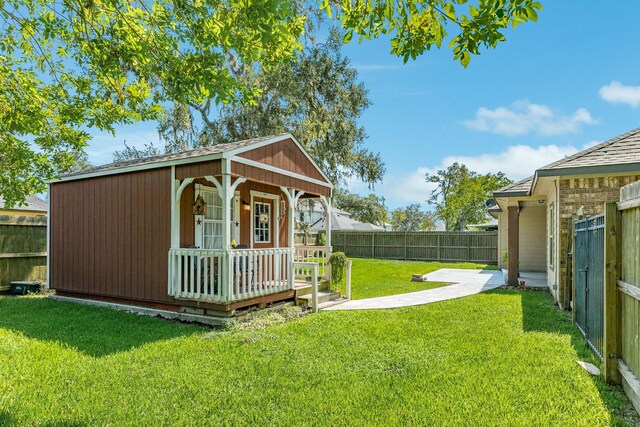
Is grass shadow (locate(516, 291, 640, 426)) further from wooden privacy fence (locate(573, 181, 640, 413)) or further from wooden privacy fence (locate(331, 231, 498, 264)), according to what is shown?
wooden privacy fence (locate(331, 231, 498, 264))

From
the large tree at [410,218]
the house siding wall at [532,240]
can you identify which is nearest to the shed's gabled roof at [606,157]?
the house siding wall at [532,240]

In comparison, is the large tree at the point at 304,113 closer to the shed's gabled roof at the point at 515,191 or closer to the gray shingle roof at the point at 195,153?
the shed's gabled roof at the point at 515,191

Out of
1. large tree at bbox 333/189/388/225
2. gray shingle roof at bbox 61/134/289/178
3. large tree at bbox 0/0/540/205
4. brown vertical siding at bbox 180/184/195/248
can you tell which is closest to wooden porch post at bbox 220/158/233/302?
gray shingle roof at bbox 61/134/289/178

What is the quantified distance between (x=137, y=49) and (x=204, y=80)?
130cm

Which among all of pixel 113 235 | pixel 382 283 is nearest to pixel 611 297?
pixel 113 235

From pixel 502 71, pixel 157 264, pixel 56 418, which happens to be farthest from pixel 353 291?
pixel 502 71

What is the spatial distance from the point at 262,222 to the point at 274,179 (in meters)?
2.30

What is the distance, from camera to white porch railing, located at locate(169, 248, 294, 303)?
20.7ft

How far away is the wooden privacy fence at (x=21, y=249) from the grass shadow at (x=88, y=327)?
2353 millimetres

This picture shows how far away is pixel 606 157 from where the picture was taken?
7.08m

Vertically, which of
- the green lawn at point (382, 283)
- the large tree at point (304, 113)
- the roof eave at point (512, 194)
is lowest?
the green lawn at point (382, 283)

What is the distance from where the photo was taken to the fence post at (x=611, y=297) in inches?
143

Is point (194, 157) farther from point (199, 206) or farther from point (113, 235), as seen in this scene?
point (113, 235)

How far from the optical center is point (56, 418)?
10.2 ft
